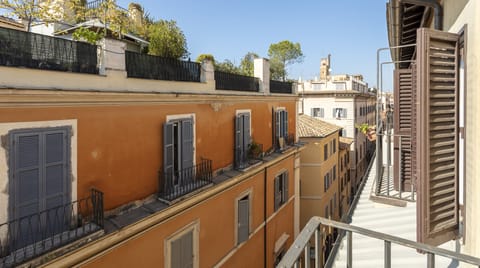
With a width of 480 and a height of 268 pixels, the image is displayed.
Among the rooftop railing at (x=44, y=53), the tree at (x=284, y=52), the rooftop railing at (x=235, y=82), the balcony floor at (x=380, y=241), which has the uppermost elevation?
the tree at (x=284, y=52)

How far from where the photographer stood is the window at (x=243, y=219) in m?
12.3

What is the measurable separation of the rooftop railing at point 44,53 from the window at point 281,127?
10670mm

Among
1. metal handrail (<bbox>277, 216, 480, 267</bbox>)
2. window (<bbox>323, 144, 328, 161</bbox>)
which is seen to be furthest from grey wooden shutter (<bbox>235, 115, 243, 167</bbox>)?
window (<bbox>323, 144, 328, 161</bbox>)

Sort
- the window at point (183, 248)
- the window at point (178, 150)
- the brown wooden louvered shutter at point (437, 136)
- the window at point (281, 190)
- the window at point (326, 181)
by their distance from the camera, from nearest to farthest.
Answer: the brown wooden louvered shutter at point (437, 136)
the window at point (183, 248)
the window at point (178, 150)
the window at point (281, 190)
the window at point (326, 181)

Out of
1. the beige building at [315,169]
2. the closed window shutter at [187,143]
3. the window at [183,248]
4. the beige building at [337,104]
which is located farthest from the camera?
the beige building at [337,104]

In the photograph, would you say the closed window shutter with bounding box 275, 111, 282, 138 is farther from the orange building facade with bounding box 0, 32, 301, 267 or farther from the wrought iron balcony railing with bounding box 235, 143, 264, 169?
the wrought iron balcony railing with bounding box 235, 143, 264, 169

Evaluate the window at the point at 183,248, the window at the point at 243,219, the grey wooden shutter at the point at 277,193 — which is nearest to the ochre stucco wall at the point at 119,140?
the window at the point at 183,248

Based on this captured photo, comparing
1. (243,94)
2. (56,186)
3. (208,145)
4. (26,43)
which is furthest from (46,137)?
(243,94)

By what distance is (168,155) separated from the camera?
358 inches

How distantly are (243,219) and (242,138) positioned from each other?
3164 millimetres

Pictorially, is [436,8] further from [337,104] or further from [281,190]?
[337,104]

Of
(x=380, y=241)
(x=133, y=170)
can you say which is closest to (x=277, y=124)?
(x=133, y=170)

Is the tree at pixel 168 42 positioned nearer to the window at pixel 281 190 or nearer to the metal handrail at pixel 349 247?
the window at pixel 281 190

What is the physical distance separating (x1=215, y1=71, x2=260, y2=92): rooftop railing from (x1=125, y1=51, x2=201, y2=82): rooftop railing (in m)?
1.33
